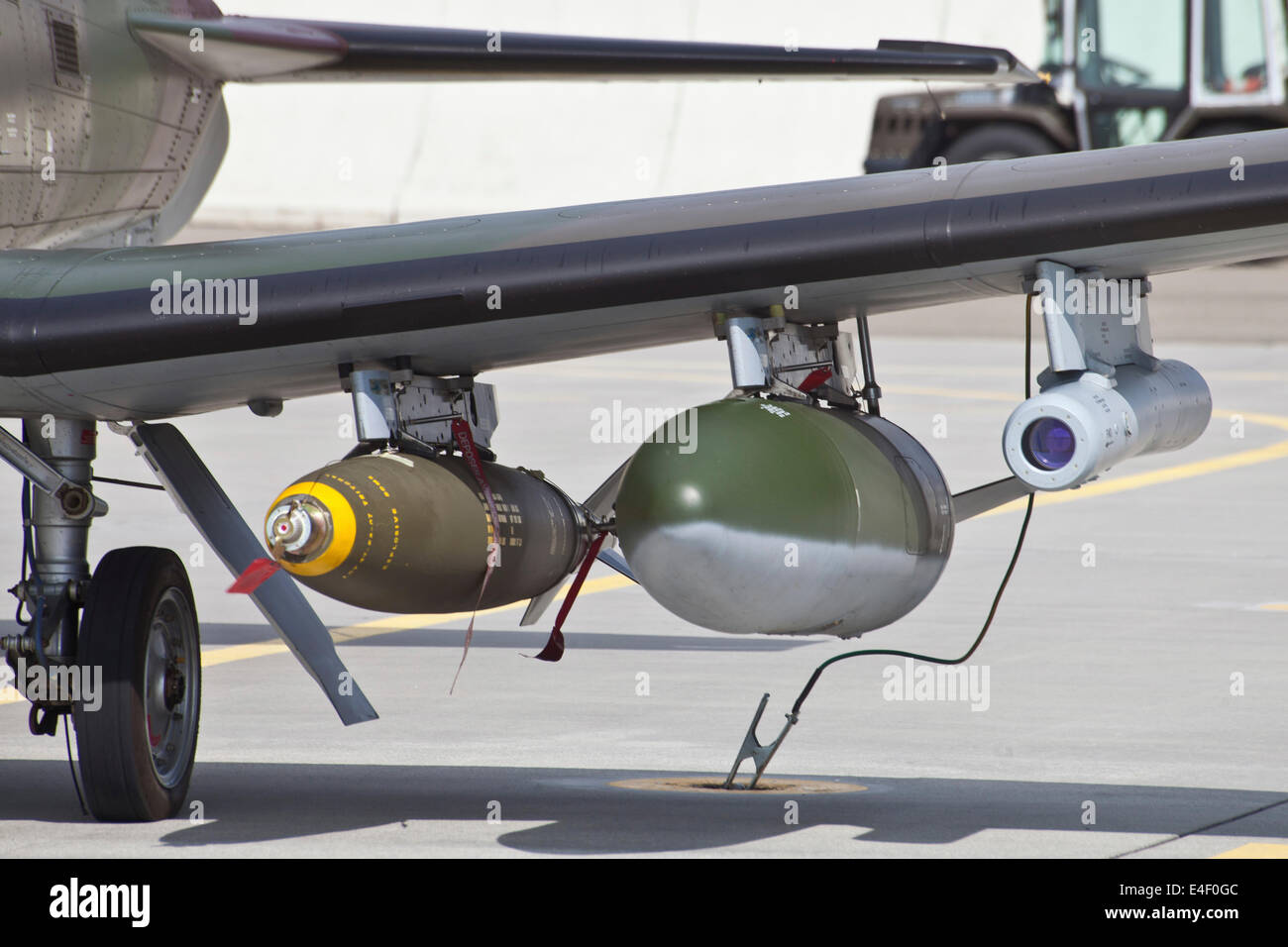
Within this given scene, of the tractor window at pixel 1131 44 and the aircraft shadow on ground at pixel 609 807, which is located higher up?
the tractor window at pixel 1131 44

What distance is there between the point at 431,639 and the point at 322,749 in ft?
11.0

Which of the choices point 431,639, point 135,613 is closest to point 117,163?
point 135,613

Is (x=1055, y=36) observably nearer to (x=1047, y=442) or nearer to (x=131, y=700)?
(x=131, y=700)

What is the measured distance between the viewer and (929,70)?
9891 mm

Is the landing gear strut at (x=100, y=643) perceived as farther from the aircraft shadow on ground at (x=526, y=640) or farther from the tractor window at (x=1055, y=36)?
the tractor window at (x=1055, y=36)

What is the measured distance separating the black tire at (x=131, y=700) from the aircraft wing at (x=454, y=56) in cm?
275

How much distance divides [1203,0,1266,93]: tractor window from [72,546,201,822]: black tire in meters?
30.3

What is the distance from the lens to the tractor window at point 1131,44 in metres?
36.4

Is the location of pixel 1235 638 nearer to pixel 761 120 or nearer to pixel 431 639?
pixel 431 639

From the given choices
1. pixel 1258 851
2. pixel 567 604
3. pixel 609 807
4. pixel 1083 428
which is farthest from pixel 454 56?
pixel 1258 851

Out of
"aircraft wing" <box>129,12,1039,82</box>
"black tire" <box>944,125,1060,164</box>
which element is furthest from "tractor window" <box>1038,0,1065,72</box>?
"aircraft wing" <box>129,12,1039,82</box>

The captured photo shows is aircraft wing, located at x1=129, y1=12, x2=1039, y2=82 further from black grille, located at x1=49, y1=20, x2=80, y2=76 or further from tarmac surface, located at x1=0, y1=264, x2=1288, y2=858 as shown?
tarmac surface, located at x1=0, y1=264, x2=1288, y2=858

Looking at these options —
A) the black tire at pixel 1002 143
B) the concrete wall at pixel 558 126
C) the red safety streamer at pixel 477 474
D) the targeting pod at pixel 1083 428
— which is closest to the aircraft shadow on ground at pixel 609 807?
the red safety streamer at pixel 477 474

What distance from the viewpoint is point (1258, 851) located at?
26.5ft
